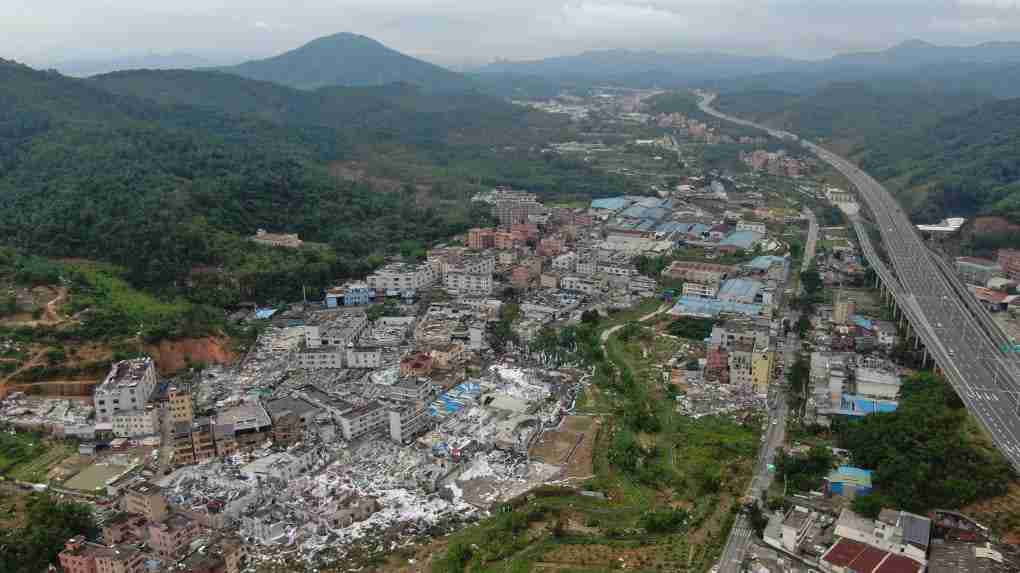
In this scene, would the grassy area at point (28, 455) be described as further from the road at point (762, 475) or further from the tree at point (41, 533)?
the road at point (762, 475)

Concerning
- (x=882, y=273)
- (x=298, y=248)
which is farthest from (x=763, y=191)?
(x=298, y=248)

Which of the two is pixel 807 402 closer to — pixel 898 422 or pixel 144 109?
pixel 898 422

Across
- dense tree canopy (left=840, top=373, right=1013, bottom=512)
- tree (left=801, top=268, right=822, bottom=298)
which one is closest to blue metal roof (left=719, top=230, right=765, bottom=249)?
tree (left=801, top=268, right=822, bottom=298)

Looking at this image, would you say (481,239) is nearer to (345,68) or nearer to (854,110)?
(854,110)

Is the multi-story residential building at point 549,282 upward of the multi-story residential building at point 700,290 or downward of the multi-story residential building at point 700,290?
downward

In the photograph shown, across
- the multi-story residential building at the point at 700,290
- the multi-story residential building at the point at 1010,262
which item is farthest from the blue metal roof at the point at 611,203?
the multi-story residential building at the point at 1010,262

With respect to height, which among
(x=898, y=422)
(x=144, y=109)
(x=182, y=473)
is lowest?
(x=182, y=473)
